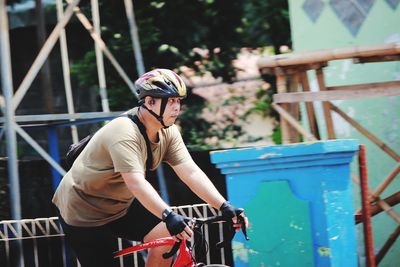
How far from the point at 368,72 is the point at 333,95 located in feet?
4.18

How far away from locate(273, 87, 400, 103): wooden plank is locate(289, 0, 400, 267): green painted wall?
3.77 ft

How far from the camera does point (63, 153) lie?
1184cm

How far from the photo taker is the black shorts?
4574mm

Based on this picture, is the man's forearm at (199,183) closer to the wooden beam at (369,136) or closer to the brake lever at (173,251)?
the brake lever at (173,251)

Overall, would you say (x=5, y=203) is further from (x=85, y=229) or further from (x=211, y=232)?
(x=85, y=229)

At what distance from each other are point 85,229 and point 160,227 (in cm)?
43

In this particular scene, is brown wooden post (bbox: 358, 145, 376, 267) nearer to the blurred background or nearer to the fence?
the blurred background

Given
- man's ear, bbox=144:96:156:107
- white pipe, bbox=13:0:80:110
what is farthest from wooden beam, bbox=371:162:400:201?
white pipe, bbox=13:0:80:110

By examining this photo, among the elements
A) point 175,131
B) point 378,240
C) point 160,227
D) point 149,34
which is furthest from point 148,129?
point 149,34

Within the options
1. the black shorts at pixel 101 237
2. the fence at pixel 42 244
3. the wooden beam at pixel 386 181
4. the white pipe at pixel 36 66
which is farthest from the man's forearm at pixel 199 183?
the white pipe at pixel 36 66

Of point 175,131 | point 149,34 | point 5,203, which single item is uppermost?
point 149,34

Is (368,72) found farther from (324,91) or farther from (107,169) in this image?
(107,169)

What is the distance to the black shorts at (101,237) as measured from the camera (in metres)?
4.57

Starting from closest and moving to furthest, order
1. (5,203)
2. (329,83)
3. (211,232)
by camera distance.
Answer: (211,232) → (329,83) → (5,203)
